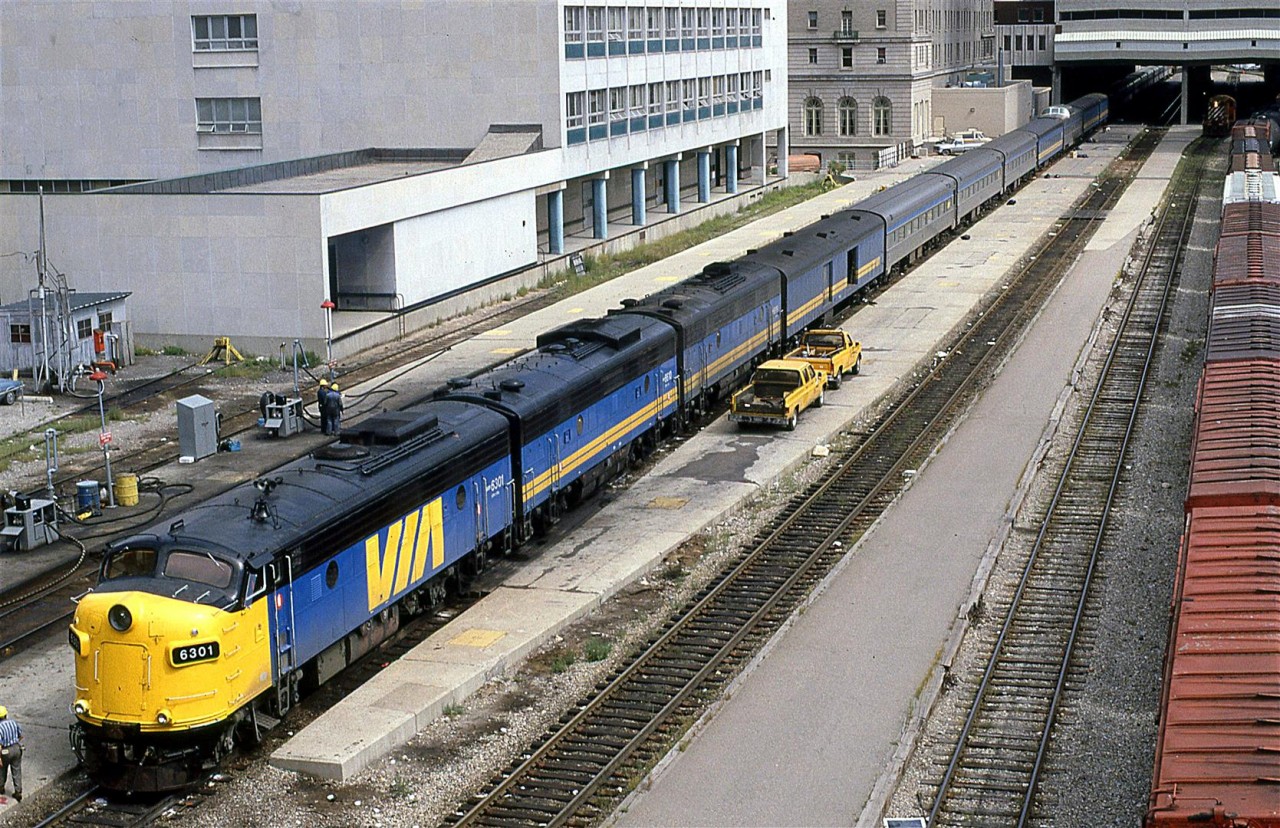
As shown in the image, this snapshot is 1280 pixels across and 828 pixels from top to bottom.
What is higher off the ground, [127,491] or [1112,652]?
[127,491]

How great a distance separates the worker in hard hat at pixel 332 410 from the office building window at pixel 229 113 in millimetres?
29277

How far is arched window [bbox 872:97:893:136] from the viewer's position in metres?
117

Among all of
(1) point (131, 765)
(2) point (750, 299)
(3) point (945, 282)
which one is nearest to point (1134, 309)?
(3) point (945, 282)

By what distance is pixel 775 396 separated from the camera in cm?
3862

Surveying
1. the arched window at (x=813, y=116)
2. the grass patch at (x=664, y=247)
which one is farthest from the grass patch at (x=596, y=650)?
the arched window at (x=813, y=116)

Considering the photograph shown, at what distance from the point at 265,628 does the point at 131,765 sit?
91.2 inches

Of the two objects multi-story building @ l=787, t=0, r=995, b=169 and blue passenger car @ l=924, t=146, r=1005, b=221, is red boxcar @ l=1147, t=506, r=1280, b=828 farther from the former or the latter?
multi-story building @ l=787, t=0, r=995, b=169

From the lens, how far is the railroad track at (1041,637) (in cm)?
1980

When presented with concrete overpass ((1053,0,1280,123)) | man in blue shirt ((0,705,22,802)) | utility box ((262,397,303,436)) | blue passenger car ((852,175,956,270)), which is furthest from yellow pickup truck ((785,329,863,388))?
concrete overpass ((1053,0,1280,123))

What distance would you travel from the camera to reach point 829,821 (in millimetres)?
18500

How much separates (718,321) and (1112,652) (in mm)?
17139

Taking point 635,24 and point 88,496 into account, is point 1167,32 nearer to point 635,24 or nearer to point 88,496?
point 635,24

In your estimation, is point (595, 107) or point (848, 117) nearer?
point (595, 107)

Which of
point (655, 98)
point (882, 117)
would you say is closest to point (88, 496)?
point (655, 98)
